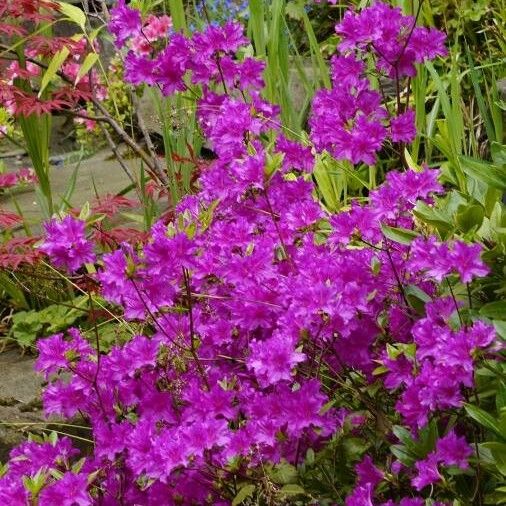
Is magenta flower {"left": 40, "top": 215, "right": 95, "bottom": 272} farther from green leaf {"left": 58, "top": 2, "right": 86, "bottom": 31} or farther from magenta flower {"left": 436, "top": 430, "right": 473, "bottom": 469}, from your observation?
green leaf {"left": 58, "top": 2, "right": 86, "bottom": 31}

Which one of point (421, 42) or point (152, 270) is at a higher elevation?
point (421, 42)

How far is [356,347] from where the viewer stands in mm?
1779

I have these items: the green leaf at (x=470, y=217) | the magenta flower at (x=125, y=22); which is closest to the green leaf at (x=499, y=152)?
the green leaf at (x=470, y=217)

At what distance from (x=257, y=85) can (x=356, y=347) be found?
73cm

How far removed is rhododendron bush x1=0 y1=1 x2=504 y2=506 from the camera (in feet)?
5.29

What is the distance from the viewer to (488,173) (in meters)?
1.78

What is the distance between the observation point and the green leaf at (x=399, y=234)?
173 centimetres

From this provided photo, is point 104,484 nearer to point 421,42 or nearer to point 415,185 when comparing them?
point 415,185

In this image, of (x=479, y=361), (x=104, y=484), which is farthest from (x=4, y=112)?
(x=479, y=361)

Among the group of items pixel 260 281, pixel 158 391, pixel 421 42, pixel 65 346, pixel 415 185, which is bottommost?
pixel 158 391

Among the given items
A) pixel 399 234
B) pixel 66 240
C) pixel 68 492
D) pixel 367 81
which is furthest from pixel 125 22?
pixel 68 492

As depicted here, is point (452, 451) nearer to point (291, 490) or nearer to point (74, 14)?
point (291, 490)

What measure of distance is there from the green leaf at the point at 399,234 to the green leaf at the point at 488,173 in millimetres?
158

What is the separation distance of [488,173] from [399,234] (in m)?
0.20
